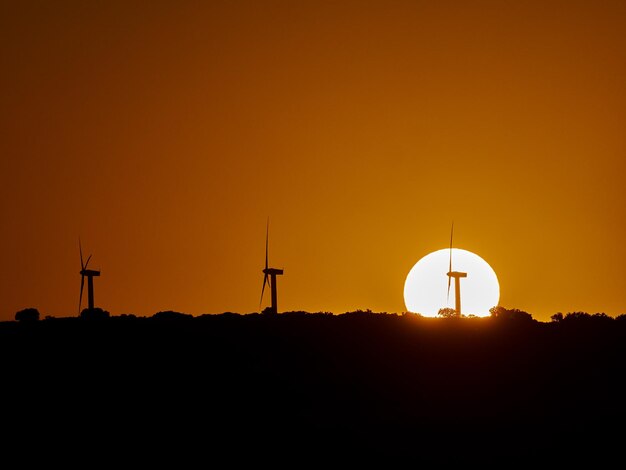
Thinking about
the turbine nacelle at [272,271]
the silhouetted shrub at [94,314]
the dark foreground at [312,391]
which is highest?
the turbine nacelle at [272,271]

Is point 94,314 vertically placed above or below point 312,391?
above

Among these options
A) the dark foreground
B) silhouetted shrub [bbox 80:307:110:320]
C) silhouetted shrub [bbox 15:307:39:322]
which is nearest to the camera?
the dark foreground

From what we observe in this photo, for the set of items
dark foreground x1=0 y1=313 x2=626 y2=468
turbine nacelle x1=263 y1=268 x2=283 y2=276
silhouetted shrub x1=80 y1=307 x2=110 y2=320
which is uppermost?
turbine nacelle x1=263 y1=268 x2=283 y2=276

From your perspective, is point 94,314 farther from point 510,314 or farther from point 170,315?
point 510,314

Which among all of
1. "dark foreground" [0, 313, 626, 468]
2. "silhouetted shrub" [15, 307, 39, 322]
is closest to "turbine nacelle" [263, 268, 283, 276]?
"dark foreground" [0, 313, 626, 468]

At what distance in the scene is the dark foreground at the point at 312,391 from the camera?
294 ft

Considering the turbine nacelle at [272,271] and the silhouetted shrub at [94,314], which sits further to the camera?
the turbine nacelle at [272,271]

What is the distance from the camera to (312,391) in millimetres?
101562

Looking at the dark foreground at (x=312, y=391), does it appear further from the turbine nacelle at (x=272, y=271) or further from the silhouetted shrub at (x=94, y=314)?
the turbine nacelle at (x=272, y=271)

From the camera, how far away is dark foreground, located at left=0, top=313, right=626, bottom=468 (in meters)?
89.6

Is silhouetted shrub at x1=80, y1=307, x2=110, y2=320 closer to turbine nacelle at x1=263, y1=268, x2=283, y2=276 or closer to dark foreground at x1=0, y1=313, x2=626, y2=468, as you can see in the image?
dark foreground at x1=0, y1=313, x2=626, y2=468

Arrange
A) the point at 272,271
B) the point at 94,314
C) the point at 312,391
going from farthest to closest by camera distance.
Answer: the point at 272,271
the point at 94,314
the point at 312,391

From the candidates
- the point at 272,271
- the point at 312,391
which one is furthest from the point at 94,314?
the point at 312,391

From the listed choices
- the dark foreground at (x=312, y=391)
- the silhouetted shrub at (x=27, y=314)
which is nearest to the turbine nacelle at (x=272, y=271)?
the dark foreground at (x=312, y=391)
